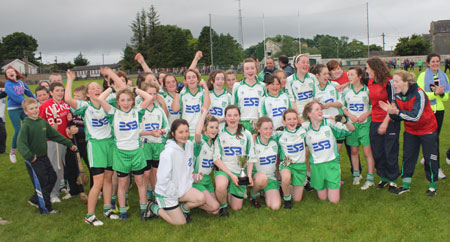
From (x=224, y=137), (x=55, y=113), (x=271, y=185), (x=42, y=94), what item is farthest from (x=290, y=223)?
(x=42, y=94)

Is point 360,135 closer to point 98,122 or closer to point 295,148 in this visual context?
point 295,148

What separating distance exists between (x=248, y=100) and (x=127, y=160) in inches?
88.1

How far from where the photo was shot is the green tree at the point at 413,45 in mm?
57562

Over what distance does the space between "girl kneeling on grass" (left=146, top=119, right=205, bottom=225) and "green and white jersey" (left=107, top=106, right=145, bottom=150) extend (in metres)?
0.50

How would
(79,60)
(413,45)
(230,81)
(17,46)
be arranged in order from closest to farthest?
(230,81) < (413,45) < (17,46) < (79,60)

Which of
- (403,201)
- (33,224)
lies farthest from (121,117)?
(403,201)

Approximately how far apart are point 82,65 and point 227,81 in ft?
342

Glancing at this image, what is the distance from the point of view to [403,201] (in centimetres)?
504

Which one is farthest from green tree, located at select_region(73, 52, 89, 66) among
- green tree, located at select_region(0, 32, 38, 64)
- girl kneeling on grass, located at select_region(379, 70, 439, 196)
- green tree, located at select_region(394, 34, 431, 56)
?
girl kneeling on grass, located at select_region(379, 70, 439, 196)

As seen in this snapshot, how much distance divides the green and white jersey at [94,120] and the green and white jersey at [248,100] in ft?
7.19

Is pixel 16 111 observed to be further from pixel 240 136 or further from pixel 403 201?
pixel 403 201

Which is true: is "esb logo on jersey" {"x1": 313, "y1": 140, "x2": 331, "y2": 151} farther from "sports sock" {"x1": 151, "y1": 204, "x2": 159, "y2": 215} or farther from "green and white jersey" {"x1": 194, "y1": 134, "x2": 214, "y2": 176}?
"sports sock" {"x1": 151, "y1": 204, "x2": 159, "y2": 215}

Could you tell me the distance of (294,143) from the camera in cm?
527

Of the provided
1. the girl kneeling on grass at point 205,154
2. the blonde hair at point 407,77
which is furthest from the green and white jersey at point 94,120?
the blonde hair at point 407,77
